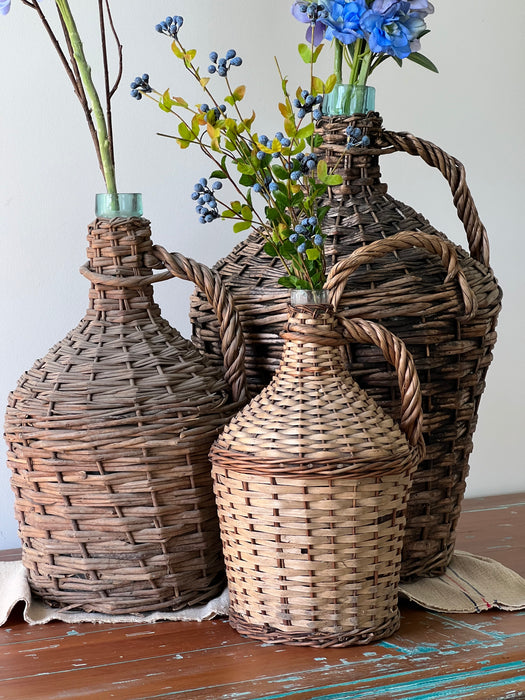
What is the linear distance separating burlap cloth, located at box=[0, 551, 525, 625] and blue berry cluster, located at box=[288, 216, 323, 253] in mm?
442

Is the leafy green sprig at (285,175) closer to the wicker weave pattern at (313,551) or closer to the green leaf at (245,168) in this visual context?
the green leaf at (245,168)

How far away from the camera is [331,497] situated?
88 cm

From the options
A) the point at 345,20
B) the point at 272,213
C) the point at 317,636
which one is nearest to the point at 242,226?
the point at 272,213

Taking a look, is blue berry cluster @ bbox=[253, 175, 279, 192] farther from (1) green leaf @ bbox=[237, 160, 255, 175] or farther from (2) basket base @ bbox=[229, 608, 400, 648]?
(2) basket base @ bbox=[229, 608, 400, 648]

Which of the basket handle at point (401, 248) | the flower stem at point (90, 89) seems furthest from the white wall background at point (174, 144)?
the basket handle at point (401, 248)

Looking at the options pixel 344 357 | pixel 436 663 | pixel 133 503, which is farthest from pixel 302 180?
pixel 436 663

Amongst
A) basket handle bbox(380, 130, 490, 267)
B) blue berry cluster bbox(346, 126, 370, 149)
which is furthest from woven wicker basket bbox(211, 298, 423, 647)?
basket handle bbox(380, 130, 490, 267)

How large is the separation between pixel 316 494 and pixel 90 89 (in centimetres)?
55

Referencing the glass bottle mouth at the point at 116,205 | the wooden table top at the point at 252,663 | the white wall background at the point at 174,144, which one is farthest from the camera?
the white wall background at the point at 174,144

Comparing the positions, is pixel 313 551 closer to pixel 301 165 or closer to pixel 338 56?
pixel 301 165

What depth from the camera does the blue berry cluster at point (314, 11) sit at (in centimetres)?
99

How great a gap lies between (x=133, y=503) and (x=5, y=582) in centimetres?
25

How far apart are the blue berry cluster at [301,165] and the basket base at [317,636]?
0.48 metres

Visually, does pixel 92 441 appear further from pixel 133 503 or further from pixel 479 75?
pixel 479 75
